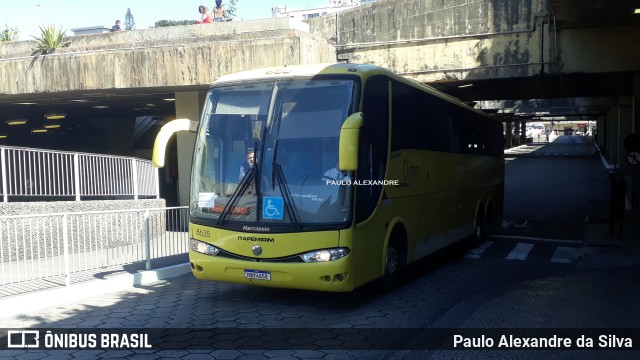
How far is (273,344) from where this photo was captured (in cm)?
628

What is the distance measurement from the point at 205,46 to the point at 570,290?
1009 cm

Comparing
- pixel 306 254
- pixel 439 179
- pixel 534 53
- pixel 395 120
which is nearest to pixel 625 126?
pixel 534 53

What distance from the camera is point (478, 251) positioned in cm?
1360

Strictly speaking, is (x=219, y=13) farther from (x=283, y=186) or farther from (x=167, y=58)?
(x=283, y=186)

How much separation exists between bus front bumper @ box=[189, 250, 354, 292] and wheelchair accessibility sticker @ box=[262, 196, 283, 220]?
2.04 feet

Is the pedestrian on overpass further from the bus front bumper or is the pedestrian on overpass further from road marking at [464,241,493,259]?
the bus front bumper

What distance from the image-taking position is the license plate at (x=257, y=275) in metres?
7.53

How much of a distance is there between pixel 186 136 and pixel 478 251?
8.97 m

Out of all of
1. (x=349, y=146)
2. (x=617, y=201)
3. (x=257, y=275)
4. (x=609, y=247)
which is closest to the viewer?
(x=349, y=146)

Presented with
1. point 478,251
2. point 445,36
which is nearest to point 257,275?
point 478,251

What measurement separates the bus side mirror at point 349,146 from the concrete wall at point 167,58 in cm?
745

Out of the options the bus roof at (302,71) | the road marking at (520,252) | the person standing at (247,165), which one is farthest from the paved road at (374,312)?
the bus roof at (302,71)

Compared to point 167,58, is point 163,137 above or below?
below

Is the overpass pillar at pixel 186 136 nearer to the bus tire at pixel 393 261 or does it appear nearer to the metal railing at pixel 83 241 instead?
the metal railing at pixel 83 241
